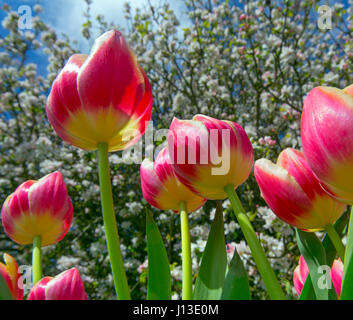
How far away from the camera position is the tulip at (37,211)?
35 cm

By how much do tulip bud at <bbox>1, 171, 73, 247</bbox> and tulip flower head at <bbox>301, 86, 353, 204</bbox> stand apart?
10.3 inches

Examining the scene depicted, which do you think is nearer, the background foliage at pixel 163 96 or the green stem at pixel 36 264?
the green stem at pixel 36 264

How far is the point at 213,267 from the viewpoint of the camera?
306 mm

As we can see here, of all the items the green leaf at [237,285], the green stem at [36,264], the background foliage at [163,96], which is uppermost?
the background foliage at [163,96]

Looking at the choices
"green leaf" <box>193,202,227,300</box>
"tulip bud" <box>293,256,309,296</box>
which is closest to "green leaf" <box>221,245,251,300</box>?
"green leaf" <box>193,202,227,300</box>

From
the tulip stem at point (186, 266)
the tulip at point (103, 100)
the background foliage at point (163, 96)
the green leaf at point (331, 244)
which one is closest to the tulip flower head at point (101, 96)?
the tulip at point (103, 100)

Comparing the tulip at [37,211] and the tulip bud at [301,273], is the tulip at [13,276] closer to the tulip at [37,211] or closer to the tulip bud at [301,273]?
the tulip at [37,211]

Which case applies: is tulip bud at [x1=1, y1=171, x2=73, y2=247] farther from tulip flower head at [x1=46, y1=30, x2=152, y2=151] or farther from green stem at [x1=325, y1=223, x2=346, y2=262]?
green stem at [x1=325, y1=223, x2=346, y2=262]

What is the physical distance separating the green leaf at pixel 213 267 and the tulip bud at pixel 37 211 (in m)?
0.17

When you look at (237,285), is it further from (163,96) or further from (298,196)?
(163,96)

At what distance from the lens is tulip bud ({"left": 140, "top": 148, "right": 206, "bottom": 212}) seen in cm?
35
